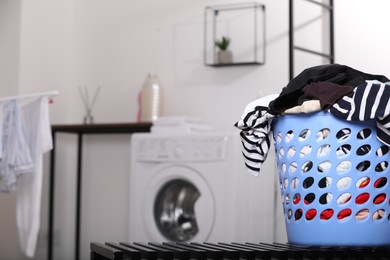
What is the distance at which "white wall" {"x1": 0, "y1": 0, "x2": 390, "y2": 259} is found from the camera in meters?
3.81

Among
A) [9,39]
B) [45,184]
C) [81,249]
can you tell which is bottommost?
[81,249]

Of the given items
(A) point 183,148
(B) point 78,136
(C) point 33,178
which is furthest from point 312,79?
(B) point 78,136

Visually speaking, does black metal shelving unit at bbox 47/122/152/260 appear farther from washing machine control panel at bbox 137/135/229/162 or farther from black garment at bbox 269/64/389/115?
black garment at bbox 269/64/389/115

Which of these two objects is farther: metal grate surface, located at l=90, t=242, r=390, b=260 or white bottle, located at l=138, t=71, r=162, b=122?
white bottle, located at l=138, t=71, r=162, b=122

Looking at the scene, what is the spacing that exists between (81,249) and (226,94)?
56.0 inches

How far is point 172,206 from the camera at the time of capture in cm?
356

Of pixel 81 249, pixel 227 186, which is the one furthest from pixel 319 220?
pixel 81 249

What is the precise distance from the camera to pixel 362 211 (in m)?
1.46

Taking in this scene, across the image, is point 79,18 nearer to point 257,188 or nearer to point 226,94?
point 226,94

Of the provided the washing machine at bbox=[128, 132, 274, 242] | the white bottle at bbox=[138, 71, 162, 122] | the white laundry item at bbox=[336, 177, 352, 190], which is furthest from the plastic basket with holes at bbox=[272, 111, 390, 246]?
the white bottle at bbox=[138, 71, 162, 122]

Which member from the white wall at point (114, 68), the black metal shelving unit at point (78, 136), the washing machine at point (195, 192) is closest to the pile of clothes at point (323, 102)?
the washing machine at point (195, 192)

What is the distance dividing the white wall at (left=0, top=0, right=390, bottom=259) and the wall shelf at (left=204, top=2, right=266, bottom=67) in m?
0.05

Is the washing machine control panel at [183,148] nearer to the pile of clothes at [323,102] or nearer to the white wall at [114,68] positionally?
the white wall at [114,68]

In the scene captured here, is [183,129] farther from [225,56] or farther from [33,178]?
[33,178]
